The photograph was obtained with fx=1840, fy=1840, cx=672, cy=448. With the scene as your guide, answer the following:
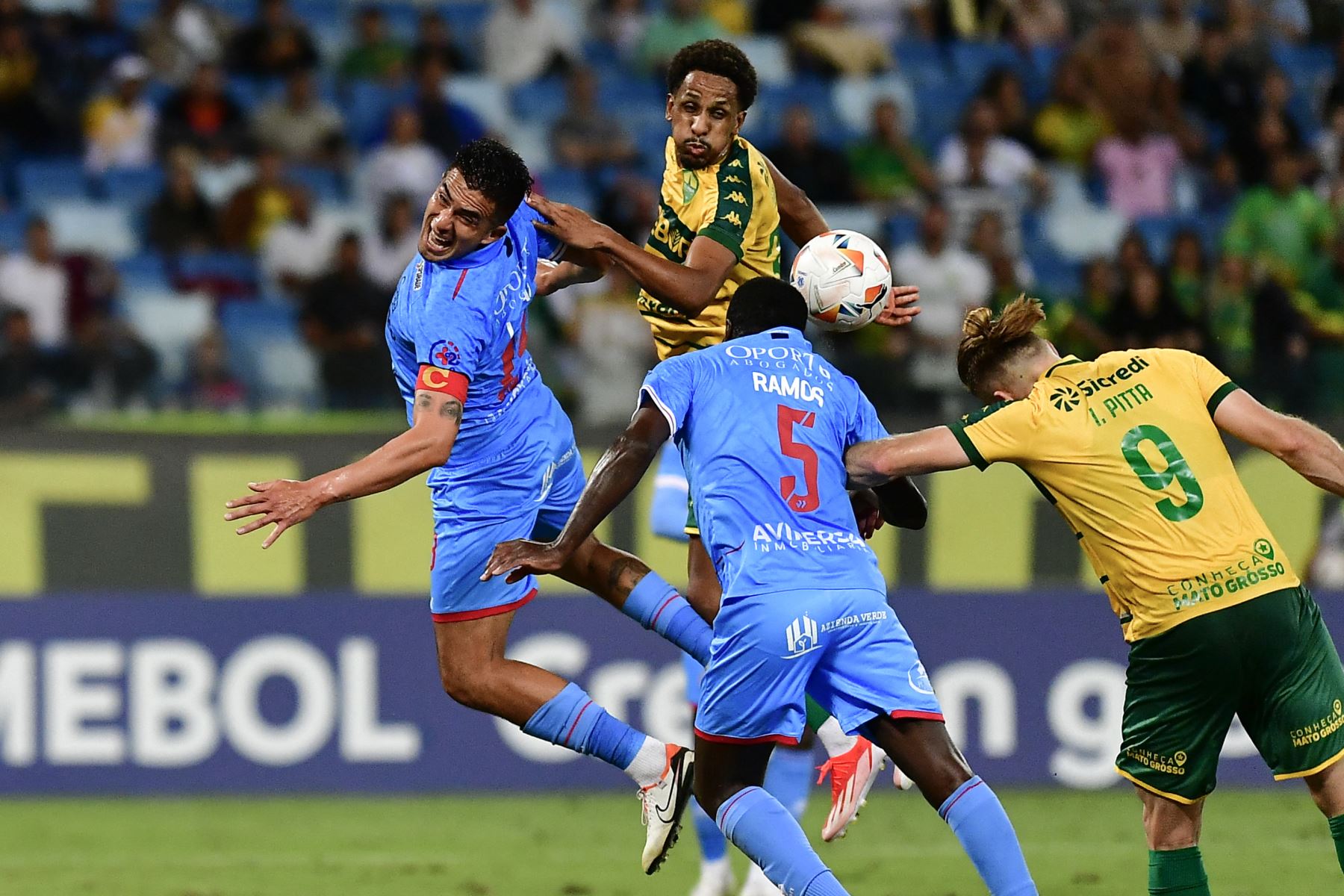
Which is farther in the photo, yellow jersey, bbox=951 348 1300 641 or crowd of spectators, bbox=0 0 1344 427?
crowd of spectators, bbox=0 0 1344 427

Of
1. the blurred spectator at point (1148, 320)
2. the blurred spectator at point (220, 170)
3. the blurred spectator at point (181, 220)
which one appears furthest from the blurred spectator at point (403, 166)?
the blurred spectator at point (1148, 320)

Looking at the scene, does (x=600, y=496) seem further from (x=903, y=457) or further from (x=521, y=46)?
(x=521, y=46)

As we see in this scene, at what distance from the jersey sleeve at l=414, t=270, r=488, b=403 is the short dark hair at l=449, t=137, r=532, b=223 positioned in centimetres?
31

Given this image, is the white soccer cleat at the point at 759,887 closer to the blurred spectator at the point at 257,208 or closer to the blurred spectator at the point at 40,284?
the blurred spectator at the point at 40,284

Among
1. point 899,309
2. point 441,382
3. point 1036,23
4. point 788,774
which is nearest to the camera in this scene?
point 441,382

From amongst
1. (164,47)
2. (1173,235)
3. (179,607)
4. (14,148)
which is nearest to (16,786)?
(179,607)

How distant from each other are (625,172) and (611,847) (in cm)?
574

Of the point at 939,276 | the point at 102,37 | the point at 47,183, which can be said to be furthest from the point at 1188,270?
the point at 102,37

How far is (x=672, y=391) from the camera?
223 inches

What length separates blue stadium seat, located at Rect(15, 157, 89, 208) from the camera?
42.2 ft

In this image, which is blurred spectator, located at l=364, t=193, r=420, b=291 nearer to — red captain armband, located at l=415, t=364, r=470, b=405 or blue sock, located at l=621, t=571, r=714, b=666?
blue sock, located at l=621, t=571, r=714, b=666

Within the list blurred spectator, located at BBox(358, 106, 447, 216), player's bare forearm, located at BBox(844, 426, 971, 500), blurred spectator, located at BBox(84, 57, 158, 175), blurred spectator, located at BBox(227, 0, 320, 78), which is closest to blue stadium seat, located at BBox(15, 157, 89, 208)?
blurred spectator, located at BBox(84, 57, 158, 175)

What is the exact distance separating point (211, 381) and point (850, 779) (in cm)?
549

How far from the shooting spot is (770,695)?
5.54 meters
